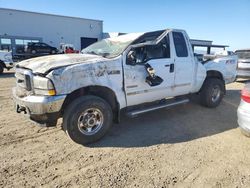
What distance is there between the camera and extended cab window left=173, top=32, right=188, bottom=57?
5.12m

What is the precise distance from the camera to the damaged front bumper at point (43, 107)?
137 inches

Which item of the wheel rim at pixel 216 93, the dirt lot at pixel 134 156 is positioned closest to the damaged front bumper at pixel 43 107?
the dirt lot at pixel 134 156

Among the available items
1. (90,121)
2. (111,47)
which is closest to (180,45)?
(111,47)

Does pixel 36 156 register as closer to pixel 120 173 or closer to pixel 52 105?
pixel 52 105

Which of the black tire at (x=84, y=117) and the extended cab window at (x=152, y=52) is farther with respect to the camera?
the extended cab window at (x=152, y=52)

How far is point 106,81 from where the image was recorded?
394 centimetres

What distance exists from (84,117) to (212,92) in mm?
3885

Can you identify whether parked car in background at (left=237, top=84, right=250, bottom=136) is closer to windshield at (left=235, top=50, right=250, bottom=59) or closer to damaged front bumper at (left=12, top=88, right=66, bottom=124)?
damaged front bumper at (left=12, top=88, right=66, bottom=124)

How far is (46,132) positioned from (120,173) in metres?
2.08

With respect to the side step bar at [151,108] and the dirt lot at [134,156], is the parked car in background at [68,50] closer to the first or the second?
the side step bar at [151,108]

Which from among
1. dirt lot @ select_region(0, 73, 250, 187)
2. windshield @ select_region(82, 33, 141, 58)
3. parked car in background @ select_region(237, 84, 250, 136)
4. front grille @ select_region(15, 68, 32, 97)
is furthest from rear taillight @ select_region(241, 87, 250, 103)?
front grille @ select_region(15, 68, 32, 97)

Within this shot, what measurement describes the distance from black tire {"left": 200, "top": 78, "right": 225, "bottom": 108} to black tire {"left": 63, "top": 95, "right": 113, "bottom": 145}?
10.3 feet

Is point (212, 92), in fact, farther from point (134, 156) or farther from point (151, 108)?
point (134, 156)

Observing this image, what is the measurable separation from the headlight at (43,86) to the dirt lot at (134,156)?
1.01 m
